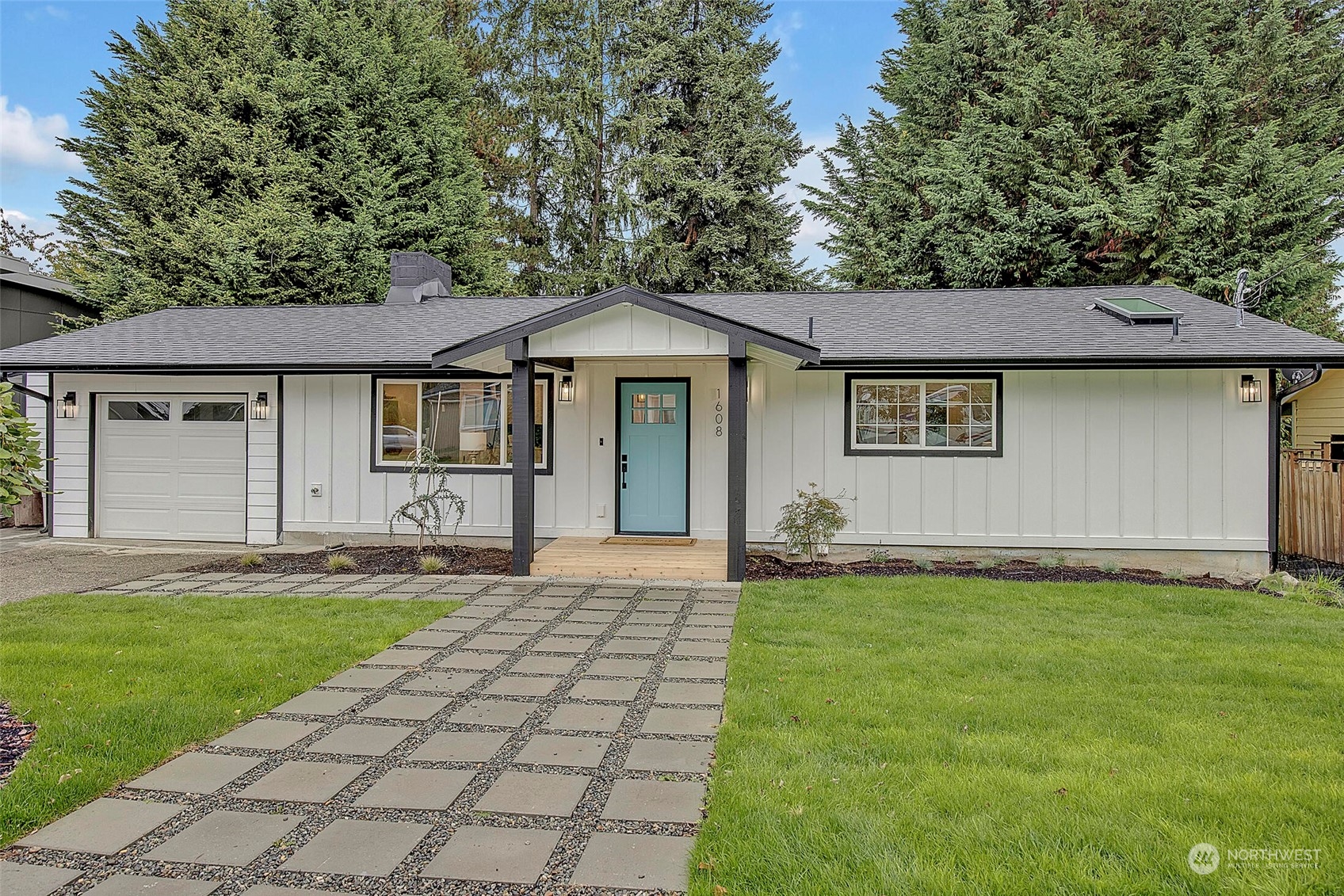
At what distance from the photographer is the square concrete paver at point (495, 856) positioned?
2.33 metres

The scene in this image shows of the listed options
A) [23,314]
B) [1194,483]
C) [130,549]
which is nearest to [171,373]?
[130,549]

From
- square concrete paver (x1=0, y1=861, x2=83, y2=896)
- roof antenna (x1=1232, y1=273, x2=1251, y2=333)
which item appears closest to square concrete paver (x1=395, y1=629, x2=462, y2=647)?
square concrete paver (x1=0, y1=861, x2=83, y2=896)

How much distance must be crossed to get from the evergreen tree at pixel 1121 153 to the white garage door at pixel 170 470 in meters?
13.4

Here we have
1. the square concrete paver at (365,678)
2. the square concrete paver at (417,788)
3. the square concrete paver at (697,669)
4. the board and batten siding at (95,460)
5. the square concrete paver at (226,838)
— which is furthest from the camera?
the board and batten siding at (95,460)

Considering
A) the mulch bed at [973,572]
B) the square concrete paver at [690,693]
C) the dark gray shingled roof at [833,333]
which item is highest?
the dark gray shingled roof at [833,333]

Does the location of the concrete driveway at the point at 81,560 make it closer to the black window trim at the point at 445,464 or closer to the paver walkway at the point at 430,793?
the black window trim at the point at 445,464

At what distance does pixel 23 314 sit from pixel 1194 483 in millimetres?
17800

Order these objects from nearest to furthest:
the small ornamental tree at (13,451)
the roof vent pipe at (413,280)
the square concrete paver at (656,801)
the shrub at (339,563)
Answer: the square concrete paver at (656,801) → the small ornamental tree at (13,451) → the shrub at (339,563) → the roof vent pipe at (413,280)

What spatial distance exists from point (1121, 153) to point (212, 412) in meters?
16.9

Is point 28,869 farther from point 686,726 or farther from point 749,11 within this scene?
point 749,11

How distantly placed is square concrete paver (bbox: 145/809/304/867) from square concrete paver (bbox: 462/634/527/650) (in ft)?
7.35

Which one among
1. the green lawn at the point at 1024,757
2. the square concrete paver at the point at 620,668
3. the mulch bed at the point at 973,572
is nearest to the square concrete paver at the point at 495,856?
the green lawn at the point at 1024,757

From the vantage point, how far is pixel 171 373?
9.03 m

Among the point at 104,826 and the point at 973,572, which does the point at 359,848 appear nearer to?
the point at 104,826
